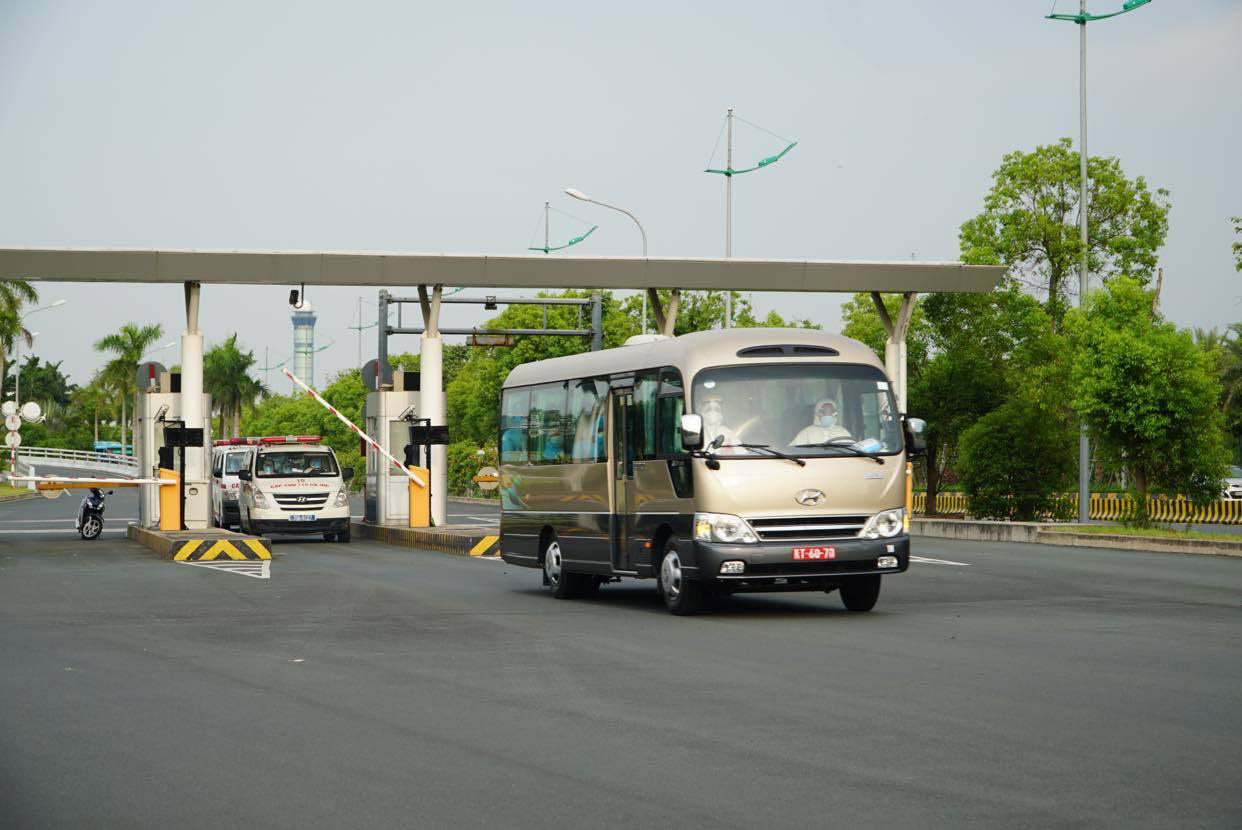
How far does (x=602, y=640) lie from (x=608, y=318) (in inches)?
2388

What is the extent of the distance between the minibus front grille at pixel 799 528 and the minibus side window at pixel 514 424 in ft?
19.1

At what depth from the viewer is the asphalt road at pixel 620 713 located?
698 centimetres

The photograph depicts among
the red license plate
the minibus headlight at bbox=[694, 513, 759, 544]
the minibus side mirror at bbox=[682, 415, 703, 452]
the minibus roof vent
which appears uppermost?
the minibus roof vent

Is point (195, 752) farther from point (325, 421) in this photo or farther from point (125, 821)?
point (325, 421)

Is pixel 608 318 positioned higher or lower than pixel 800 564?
higher

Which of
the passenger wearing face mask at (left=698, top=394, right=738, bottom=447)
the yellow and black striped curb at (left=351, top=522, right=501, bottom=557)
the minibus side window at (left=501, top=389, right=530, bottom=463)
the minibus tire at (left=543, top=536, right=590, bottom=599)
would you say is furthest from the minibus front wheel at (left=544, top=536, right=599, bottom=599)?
the yellow and black striped curb at (left=351, top=522, right=501, bottom=557)

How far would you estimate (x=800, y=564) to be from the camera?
15.6 meters

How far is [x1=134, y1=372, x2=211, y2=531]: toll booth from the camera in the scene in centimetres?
3291

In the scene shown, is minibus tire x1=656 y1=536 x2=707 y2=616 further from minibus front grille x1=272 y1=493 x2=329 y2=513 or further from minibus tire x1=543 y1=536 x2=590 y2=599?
minibus front grille x1=272 y1=493 x2=329 y2=513

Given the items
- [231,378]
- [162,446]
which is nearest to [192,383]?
[162,446]

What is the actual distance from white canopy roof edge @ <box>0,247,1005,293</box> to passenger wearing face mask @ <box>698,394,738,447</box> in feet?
57.5

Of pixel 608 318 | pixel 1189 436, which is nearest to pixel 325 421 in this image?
pixel 608 318

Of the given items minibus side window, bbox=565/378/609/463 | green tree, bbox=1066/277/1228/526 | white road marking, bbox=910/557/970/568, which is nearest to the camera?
minibus side window, bbox=565/378/609/463

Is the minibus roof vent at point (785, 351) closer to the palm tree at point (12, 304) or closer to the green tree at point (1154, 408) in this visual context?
the green tree at point (1154, 408)
